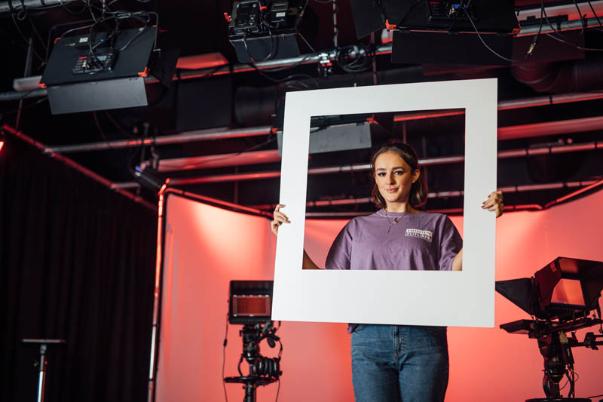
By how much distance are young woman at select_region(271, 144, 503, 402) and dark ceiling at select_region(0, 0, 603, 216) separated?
49 centimetres

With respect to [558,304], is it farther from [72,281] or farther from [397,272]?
[72,281]

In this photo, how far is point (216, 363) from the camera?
203 inches

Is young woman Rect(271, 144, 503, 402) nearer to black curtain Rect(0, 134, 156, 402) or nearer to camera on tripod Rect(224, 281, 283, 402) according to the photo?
camera on tripod Rect(224, 281, 283, 402)

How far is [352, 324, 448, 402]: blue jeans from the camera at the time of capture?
6.10ft

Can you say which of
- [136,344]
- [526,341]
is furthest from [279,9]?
[136,344]

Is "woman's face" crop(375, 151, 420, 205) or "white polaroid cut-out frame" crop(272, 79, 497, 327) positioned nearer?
"white polaroid cut-out frame" crop(272, 79, 497, 327)

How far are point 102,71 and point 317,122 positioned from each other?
163cm

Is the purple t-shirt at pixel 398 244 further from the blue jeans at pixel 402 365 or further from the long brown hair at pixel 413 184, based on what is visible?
the blue jeans at pixel 402 365

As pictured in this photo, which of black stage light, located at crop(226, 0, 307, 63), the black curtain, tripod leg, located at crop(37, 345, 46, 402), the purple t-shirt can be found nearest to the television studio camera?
the purple t-shirt

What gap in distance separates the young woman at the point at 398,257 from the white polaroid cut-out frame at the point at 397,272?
4 cm

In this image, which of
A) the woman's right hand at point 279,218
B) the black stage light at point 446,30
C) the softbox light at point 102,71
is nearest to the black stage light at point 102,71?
the softbox light at point 102,71

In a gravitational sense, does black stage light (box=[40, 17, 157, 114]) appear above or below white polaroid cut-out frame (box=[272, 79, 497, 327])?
above

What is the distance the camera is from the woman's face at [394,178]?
2037 millimetres

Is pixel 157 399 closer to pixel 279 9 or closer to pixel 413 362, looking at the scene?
pixel 279 9
